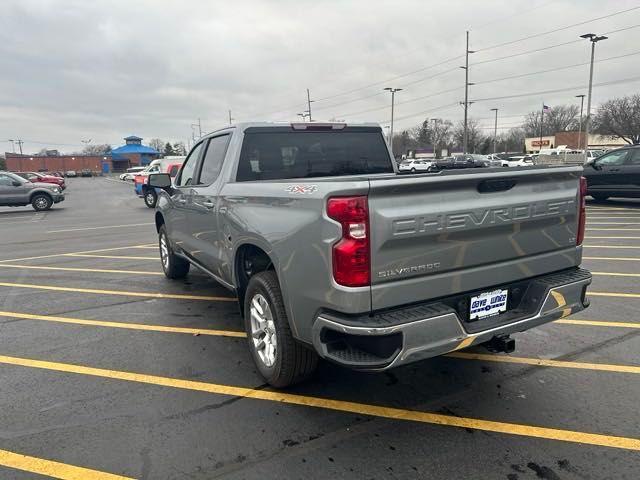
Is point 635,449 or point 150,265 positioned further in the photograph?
point 150,265

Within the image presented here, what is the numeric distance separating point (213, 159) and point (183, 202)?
876 millimetres

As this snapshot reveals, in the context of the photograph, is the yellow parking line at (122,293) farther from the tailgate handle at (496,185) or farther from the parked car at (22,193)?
the parked car at (22,193)

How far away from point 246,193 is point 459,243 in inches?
66.6

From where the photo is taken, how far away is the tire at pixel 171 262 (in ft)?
22.4

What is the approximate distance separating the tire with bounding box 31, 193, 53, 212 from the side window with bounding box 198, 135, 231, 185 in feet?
63.6

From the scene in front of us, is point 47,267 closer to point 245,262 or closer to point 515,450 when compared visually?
point 245,262

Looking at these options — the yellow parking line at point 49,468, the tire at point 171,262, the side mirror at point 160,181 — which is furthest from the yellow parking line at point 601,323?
the tire at point 171,262

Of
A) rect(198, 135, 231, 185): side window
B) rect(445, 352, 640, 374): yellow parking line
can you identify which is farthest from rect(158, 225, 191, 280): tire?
rect(445, 352, 640, 374): yellow parking line

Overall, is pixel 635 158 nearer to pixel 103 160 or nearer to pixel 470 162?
pixel 470 162

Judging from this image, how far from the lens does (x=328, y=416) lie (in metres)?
3.21

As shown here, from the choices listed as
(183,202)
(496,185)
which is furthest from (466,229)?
(183,202)

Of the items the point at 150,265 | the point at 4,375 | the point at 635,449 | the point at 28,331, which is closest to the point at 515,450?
the point at 635,449

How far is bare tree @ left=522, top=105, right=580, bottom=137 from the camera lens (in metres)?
99.4

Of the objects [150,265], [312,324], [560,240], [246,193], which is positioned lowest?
[150,265]
